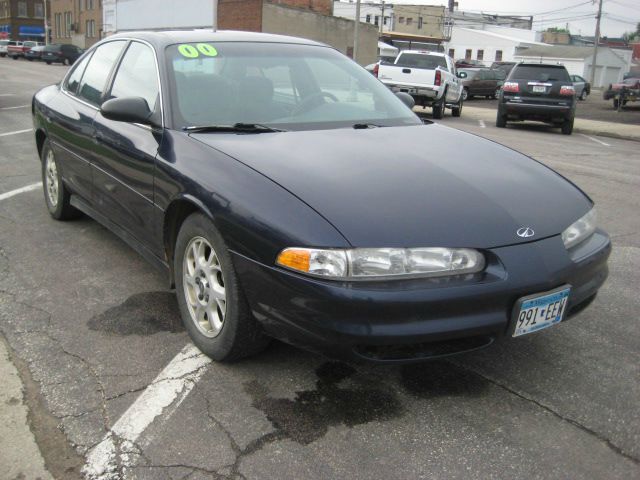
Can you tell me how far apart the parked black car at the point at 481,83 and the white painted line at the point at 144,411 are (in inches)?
1098

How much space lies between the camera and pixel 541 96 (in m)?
16.0

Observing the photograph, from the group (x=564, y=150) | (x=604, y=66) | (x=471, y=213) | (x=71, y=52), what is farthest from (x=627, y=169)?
(x=604, y=66)

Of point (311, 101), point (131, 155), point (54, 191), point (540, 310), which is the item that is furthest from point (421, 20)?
point (540, 310)

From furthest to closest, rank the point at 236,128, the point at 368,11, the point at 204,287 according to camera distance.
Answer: the point at 368,11, the point at 236,128, the point at 204,287

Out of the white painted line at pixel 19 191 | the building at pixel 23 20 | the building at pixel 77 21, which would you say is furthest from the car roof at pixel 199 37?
the building at pixel 23 20

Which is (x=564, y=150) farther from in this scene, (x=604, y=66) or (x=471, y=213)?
(x=604, y=66)

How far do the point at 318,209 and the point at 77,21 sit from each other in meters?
77.2

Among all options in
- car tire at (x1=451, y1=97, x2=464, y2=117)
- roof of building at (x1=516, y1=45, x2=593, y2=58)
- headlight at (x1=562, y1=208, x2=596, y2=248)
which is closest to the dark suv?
car tire at (x1=451, y1=97, x2=464, y2=117)

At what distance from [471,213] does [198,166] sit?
1.32 meters

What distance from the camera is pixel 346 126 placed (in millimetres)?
3787

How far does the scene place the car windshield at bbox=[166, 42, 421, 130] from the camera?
3.66m

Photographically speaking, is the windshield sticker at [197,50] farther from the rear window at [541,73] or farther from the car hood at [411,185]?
the rear window at [541,73]

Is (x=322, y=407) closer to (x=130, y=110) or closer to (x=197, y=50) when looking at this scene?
(x=130, y=110)

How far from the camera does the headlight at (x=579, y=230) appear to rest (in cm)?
295
